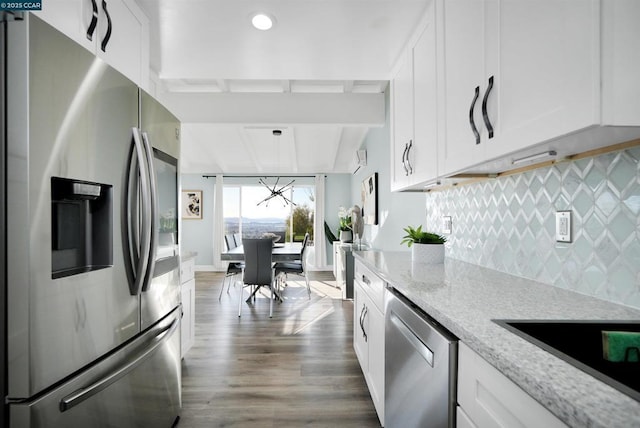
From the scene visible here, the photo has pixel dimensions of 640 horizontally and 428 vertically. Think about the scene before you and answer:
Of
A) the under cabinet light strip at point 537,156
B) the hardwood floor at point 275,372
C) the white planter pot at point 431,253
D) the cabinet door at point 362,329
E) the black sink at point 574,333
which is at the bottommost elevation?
the hardwood floor at point 275,372

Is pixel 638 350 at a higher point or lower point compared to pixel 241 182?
lower

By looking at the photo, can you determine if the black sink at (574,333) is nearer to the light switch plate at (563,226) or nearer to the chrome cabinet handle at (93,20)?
the light switch plate at (563,226)

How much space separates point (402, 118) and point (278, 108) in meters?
1.98

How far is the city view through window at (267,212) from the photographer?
7.27 metres

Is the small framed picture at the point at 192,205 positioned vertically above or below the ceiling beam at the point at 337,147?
below

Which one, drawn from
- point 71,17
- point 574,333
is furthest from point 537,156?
point 71,17

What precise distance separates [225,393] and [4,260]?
5.55 ft

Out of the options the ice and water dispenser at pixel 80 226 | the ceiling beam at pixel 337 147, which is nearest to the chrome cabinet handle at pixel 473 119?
the ice and water dispenser at pixel 80 226

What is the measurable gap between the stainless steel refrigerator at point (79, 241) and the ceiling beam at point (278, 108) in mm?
2228

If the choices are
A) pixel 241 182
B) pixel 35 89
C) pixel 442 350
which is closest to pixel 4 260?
pixel 35 89

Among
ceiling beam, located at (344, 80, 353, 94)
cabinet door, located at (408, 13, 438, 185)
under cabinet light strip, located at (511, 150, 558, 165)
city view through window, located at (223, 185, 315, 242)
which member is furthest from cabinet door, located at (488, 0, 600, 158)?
city view through window, located at (223, 185, 315, 242)

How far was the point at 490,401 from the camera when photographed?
672mm

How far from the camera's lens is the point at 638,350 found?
0.65m

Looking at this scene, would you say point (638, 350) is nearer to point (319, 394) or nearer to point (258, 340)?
point (319, 394)
